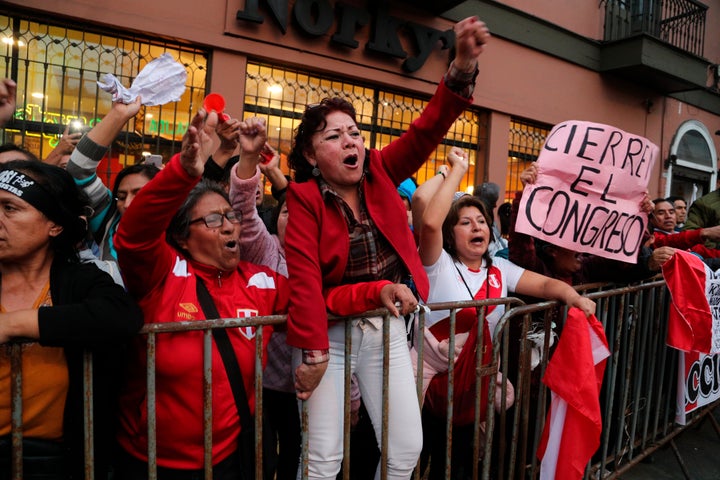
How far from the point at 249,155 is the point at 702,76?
40.4 ft

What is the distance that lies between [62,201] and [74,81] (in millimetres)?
4607

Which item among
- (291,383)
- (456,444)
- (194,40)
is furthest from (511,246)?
(194,40)

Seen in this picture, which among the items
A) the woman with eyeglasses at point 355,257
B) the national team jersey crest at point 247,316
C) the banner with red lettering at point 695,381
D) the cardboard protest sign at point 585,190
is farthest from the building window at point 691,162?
the national team jersey crest at point 247,316

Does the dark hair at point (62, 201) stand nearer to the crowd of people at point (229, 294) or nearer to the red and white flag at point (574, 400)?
the crowd of people at point (229, 294)

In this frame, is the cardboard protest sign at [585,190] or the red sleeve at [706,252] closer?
the cardboard protest sign at [585,190]

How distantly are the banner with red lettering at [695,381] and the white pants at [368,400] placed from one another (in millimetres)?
2436

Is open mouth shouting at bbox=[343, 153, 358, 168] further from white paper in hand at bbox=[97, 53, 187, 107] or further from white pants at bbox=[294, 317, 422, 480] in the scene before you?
white paper in hand at bbox=[97, 53, 187, 107]

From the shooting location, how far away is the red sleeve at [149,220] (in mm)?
1592

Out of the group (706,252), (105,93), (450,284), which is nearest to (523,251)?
(450,284)

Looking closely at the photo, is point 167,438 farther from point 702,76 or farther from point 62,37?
point 702,76

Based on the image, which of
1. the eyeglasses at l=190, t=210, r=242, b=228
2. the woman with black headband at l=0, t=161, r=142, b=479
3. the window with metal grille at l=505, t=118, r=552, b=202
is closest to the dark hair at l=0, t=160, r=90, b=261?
the woman with black headband at l=0, t=161, r=142, b=479

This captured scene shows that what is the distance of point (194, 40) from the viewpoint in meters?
5.89

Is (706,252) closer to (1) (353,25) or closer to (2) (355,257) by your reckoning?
(2) (355,257)

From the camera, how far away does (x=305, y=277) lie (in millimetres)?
1804
